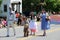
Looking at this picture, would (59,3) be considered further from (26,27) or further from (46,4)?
(26,27)

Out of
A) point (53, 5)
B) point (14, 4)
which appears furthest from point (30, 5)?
point (14, 4)

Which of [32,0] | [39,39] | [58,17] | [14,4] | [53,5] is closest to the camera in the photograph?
[39,39]

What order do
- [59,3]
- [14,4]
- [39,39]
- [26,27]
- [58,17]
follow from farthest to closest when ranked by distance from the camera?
1. [59,3]
2. [14,4]
3. [58,17]
4. [26,27]
5. [39,39]

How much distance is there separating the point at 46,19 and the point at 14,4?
3792 cm

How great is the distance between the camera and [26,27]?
1791 cm

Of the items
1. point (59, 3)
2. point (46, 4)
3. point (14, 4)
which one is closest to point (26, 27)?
point (14, 4)

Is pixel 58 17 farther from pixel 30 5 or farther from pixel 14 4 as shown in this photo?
pixel 30 5

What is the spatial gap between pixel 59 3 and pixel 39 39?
6136cm

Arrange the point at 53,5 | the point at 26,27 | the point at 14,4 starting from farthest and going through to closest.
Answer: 1. the point at 53,5
2. the point at 14,4
3. the point at 26,27

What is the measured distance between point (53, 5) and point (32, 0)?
21.9ft

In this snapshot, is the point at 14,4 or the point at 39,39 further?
the point at 14,4

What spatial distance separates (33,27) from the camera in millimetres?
18469

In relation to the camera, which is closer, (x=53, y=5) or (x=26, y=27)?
(x=26, y=27)

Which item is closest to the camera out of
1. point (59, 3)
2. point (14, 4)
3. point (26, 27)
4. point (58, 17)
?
point (26, 27)
